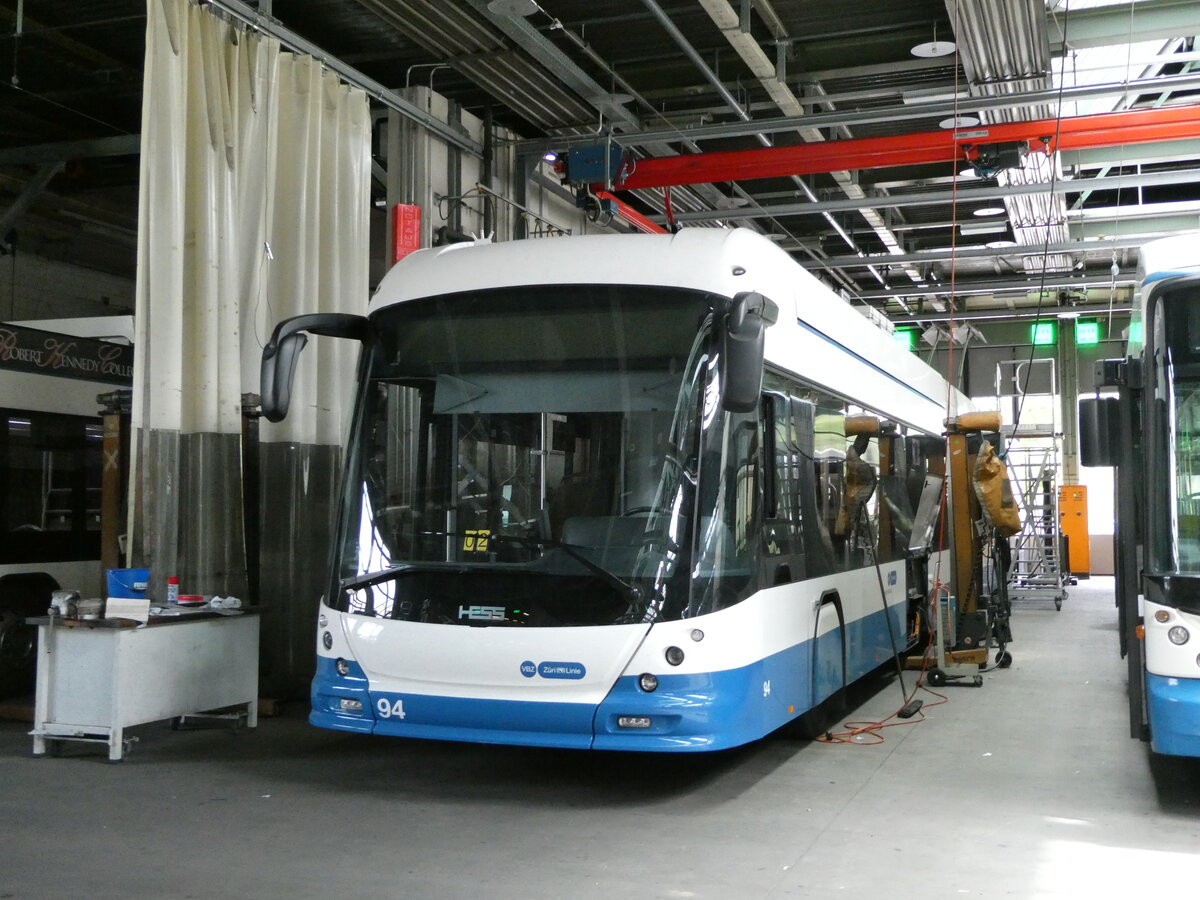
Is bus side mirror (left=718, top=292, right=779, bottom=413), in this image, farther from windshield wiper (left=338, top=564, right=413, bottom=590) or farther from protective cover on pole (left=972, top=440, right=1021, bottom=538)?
protective cover on pole (left=972, top=440, right=1021, bottom=538)

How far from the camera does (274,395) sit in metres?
6.80

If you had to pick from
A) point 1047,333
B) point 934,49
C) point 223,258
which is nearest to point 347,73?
point 223,258

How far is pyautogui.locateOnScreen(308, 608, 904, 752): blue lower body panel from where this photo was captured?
6.24 metres

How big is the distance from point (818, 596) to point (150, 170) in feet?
17.0

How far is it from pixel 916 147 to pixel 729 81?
6.59ft

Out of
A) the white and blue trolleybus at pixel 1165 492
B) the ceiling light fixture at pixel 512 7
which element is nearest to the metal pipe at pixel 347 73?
the ceiling light fixture at pixel 512 7

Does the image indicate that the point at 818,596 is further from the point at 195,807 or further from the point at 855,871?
the point at 195,807

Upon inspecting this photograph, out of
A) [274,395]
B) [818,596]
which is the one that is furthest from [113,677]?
[818,596]

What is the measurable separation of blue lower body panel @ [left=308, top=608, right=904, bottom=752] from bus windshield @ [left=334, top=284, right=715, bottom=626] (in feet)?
1.29

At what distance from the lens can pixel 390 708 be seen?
6633mm

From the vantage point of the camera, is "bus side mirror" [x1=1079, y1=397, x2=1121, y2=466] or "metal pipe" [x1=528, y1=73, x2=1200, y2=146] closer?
"bus side mirror" [x1=1079, y1=397, x2=1121, y2=466]

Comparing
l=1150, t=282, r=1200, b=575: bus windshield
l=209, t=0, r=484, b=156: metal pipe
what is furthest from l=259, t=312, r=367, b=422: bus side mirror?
l=1150, t=282, r=1200, b=575: bus windshield

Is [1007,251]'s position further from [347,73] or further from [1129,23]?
[347,73]

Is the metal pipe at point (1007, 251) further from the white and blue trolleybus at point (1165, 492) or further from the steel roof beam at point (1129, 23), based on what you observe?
the white and blue trolleybus at point (1165, 492)
